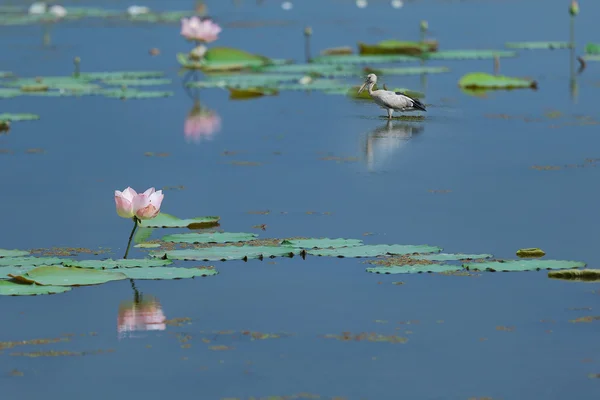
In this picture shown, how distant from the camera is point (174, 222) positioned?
632 cm

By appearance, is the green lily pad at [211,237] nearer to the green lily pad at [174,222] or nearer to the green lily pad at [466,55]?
the green lily pad at [174,222]

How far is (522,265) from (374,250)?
0.64 m

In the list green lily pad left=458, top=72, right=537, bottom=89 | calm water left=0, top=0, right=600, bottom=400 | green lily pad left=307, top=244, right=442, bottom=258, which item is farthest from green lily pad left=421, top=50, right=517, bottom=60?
green lily pad left=307, top=244, right=442, bottom=258

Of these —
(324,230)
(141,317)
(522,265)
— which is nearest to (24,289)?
(141,317)

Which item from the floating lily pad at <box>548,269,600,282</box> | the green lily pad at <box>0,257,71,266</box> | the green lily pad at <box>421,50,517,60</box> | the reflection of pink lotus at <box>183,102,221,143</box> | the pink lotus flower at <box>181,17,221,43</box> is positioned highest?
the pink lotus flower at <box>181,17,221,43</box>

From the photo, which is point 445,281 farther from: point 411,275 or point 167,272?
point 167,272

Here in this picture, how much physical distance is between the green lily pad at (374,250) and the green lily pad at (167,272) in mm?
516

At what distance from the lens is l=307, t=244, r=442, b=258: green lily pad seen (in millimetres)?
5625

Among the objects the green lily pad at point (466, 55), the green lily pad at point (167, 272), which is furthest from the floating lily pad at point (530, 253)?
the green lily pad at point (466, 55)

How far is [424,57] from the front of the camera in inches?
577

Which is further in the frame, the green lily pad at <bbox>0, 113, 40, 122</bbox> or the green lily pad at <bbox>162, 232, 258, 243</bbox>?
the green lily pad at <bbox>0, 113, 40, 122</bbox>

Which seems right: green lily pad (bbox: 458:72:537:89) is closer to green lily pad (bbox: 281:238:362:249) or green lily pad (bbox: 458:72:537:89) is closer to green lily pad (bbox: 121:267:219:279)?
green lily pad (bbox: 281:238:362:249)

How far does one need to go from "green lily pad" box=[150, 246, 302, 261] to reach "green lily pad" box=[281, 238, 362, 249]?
0.15 ft

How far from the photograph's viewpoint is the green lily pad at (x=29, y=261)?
220 inches
